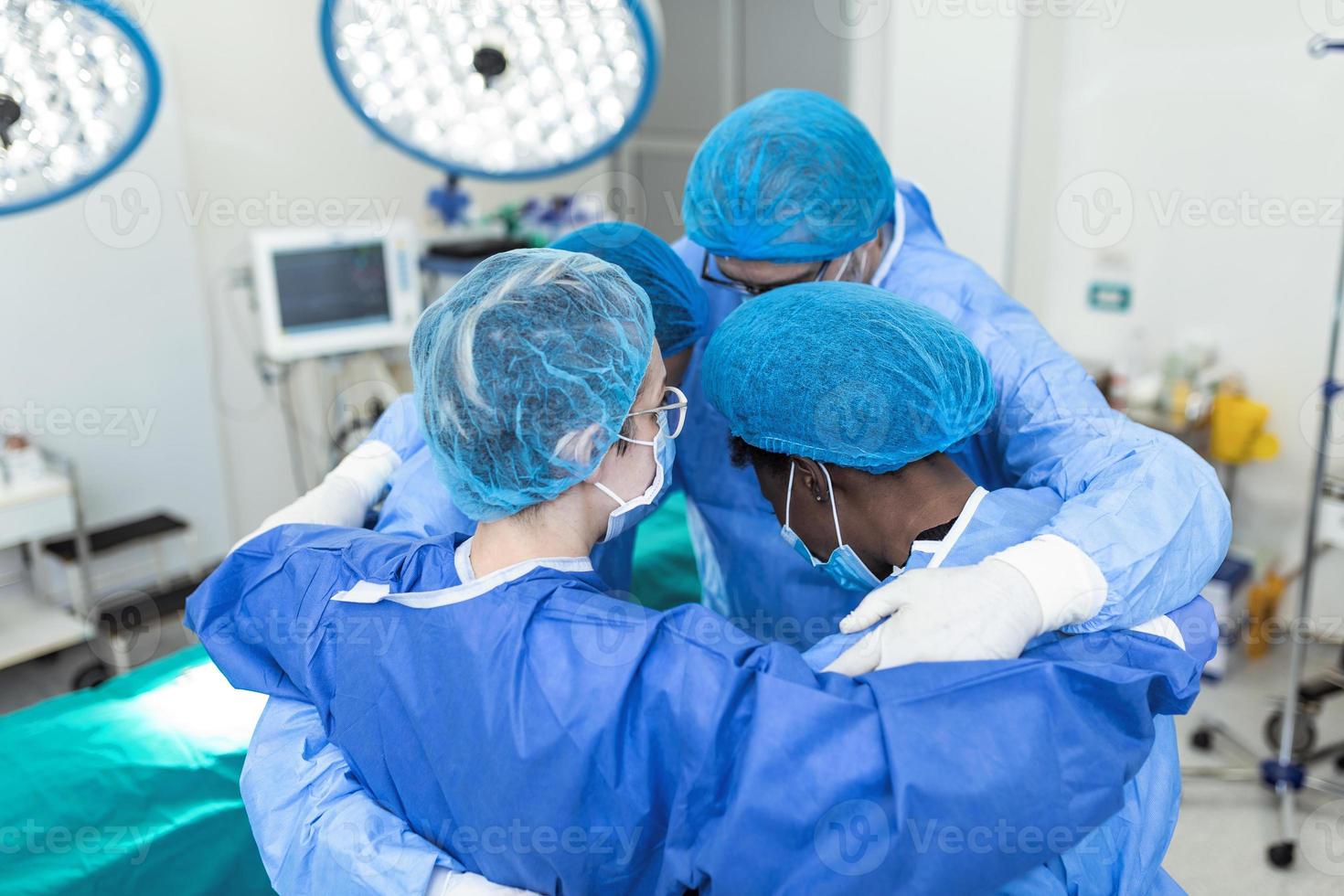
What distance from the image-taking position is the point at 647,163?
5.30 meters

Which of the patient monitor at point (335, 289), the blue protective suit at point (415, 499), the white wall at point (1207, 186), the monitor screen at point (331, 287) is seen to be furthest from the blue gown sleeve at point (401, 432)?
the white wall at point (1207, 186)

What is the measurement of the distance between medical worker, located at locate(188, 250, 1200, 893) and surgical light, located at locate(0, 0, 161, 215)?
1.15ft

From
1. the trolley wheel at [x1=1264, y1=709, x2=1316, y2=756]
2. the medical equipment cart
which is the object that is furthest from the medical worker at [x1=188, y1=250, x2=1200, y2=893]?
the medical equipment cart

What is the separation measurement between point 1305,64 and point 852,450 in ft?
9.28

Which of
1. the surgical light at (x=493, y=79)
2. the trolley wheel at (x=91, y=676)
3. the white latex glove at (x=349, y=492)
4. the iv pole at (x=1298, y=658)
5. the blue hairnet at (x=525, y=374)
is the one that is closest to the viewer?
the surgical light at (x=493, y=79)

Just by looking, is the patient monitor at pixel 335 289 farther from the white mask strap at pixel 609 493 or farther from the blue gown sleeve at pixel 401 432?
the white mask strap at pixel 609 493

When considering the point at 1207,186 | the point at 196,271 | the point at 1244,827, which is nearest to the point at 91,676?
the point at 196,271

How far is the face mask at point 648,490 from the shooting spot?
1.16m

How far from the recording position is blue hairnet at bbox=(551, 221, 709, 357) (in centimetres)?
147

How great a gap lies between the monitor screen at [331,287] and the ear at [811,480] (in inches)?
112

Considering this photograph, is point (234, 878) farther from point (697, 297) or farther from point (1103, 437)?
point (1103, 437)

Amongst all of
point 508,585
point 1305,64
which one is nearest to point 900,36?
point 1305,64

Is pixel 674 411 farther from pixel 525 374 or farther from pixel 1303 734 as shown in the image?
pixel 1303 734

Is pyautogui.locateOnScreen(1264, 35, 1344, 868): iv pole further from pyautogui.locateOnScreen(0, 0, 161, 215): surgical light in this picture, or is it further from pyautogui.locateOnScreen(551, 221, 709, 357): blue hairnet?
pyautogui.locateOnScreen(0, 0, 161, 215): surgical light
